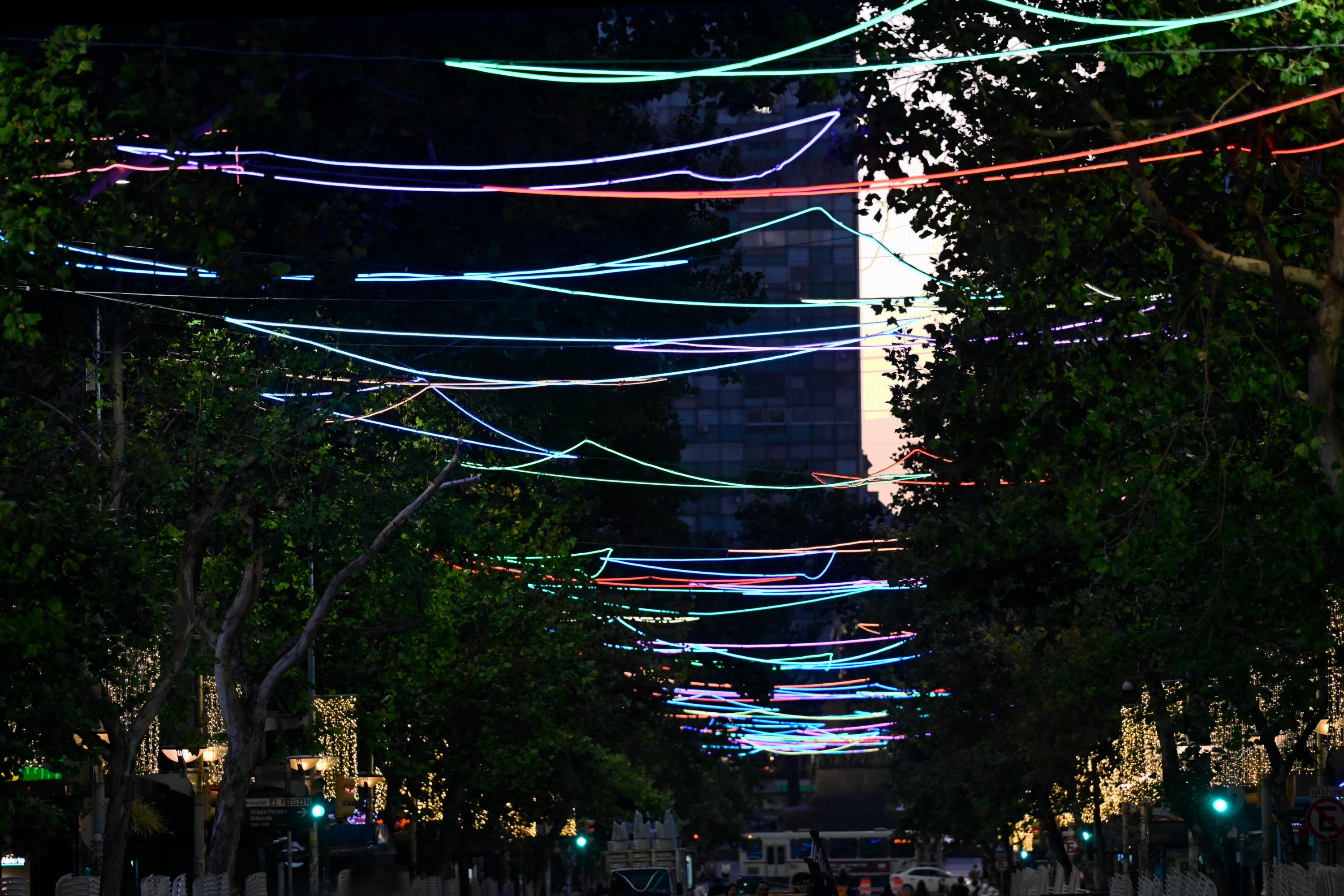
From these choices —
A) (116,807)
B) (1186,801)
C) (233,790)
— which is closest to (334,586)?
(233,790)

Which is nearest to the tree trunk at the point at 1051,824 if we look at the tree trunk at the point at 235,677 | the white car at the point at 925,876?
the white car at the point at 925,876

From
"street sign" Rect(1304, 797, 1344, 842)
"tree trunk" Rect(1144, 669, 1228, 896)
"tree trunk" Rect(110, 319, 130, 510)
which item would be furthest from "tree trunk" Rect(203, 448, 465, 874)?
"tree trunk" Rect(1144, 669, 1228, 896)

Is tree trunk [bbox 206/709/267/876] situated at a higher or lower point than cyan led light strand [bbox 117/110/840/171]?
lower

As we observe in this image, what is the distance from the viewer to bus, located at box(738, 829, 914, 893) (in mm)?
85250

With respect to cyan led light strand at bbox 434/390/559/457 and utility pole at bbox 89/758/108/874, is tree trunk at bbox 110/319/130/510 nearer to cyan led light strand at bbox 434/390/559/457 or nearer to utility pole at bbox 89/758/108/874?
cyan led light strand at bbox 434/390/559/457

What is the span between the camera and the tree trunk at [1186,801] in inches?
1341

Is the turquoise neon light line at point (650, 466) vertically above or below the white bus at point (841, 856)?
above

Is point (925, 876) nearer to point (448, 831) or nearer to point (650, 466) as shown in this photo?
point (448, 831)

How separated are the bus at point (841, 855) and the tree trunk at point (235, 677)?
59.0 meters

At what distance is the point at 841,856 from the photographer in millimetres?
92750

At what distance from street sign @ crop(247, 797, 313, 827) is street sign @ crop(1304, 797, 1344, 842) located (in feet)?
56.6

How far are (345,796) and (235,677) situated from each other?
971 inches

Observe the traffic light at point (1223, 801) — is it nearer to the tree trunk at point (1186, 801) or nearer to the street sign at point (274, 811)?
the tree trunk at point (1186, 801)

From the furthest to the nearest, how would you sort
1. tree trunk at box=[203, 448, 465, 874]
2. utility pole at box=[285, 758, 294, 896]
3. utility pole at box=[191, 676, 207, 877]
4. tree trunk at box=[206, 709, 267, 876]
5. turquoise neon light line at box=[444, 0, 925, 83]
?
utility pole at box=[191, 676, 207, 877] < utility pole at box=[285, 758, 294, 896] < tree trunk at box=[203, 448, 465, 874] < tree trunk at box=[206, 709, 267, 876] < turquoise neon light line at box=[444, 0, 925, 83]
